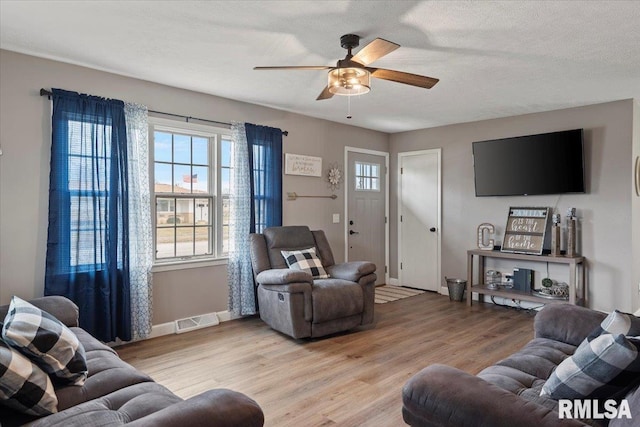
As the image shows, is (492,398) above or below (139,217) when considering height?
below

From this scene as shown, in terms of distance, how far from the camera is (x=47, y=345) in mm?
1801

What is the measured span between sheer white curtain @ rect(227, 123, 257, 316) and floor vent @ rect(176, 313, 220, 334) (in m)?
0.25

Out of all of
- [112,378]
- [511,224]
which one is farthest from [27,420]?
[511,224]

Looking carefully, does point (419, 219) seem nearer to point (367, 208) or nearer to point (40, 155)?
point (367, 208)

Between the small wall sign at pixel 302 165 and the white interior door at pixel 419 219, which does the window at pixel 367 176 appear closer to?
the white interior door at pixel 419 219

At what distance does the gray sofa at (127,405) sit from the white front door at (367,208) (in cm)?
405

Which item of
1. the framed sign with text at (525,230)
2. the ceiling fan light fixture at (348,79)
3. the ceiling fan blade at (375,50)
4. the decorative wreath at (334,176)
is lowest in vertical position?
the framed sign with text at (525,230)

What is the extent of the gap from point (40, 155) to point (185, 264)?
160 centimetres

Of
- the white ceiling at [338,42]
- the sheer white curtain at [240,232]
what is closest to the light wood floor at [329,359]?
the sheer white curtain at [240,232]

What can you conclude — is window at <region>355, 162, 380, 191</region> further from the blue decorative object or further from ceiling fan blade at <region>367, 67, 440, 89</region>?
the blue decorative object

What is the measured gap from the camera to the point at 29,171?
3207 mm

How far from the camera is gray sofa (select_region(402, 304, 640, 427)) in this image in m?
1.32

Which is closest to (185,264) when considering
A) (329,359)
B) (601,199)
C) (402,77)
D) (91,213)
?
(91,213)

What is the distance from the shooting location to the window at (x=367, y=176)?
6082 mm
